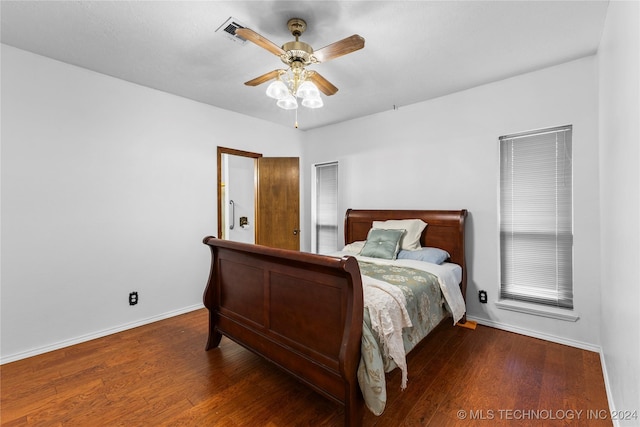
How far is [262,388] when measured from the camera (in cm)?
203

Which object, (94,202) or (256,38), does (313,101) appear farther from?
(94,202)

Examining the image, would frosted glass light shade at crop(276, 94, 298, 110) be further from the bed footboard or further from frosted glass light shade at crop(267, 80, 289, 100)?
the bed footboard

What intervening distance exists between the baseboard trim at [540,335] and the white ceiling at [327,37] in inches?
102

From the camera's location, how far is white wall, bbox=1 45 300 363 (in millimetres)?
2455

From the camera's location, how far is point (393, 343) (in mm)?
1727

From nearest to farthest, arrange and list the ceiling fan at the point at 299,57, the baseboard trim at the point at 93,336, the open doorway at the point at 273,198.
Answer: the ceiling fan at the point at 299,57, the baseboard trim at the point at 93,336, the open doorway at the point at 273,198

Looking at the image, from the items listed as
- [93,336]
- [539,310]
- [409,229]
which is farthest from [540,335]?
[93,336]

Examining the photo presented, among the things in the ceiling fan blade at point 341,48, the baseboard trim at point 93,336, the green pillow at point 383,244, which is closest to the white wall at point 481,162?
the green pillow at point 383,244

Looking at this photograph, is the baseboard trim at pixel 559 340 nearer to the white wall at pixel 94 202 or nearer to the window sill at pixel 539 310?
the window sill at pixel 539 310

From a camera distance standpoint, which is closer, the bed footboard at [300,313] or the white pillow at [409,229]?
the bed footboard at [300,313]

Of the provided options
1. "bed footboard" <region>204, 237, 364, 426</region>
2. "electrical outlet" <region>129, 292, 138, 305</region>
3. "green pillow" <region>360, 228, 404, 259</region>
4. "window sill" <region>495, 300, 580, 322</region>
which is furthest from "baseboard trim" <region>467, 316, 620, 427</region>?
"electrical outlet" <region>129, 292, 138, 305</region>

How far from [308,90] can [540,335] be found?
314 cm

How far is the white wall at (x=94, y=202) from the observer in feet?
8.05

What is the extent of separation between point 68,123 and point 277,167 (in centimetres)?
245
